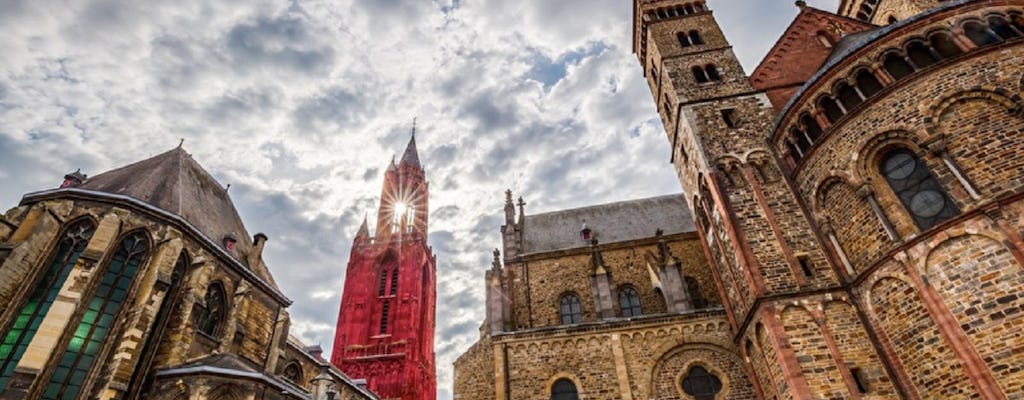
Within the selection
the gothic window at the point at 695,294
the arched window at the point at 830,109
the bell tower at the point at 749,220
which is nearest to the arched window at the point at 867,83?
the arched window at the point at 830,109

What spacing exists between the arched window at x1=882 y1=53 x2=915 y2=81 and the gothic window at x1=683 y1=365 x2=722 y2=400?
1031 centimetres

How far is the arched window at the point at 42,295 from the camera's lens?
1073 centimetres

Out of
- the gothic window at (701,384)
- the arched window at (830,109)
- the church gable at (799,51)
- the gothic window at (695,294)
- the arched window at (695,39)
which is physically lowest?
the gothic window at (701,384)

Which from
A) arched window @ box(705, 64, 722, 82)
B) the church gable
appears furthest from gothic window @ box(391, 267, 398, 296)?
the church gable

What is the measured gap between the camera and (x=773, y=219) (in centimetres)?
1233

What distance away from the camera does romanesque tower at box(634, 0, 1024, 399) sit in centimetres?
866

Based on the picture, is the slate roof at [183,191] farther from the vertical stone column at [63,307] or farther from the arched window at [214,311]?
the arched window at [214,311]

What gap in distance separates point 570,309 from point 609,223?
5.79m

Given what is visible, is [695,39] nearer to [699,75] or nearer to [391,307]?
[699,75]

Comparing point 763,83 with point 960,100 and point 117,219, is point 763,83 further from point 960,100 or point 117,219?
point 117,219

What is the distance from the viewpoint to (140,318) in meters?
12.2

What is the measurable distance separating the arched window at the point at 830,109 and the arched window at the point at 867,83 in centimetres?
65

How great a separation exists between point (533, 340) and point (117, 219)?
44.7 ft

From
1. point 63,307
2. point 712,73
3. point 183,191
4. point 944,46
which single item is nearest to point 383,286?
point 183,191
